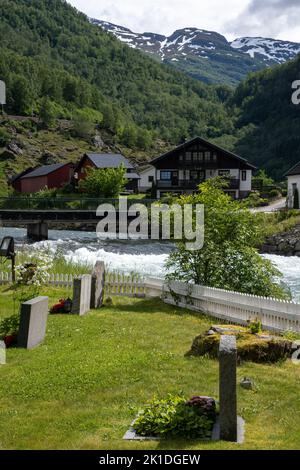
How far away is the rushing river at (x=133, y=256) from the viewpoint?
31753 millimetres

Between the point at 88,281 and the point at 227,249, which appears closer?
the point at 88,281

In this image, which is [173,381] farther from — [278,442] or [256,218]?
[256,218]

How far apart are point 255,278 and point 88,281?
603 centimetres

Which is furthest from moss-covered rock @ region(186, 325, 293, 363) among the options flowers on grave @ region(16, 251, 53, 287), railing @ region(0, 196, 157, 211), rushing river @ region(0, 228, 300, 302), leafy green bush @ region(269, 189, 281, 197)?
leafy green bush @ region(269, 189, 281, 197)

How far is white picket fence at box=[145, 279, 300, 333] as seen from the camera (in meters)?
14.2

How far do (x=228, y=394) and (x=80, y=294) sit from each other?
9774 millimetres

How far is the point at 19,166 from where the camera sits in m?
122

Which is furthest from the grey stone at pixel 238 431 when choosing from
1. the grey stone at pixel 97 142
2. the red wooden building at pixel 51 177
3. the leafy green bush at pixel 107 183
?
the grey stone at pixel 97 142

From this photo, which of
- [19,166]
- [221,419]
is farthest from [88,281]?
[19,166]

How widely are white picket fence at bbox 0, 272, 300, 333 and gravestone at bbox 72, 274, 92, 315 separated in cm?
367

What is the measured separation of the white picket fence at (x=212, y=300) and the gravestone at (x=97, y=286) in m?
2.60

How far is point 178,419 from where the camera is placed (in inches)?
298

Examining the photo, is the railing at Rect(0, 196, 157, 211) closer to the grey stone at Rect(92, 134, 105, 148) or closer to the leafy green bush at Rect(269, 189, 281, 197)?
the leafy green bush at Rect(269, 189, 281, 197)

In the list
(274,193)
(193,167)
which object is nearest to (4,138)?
(193,167)
